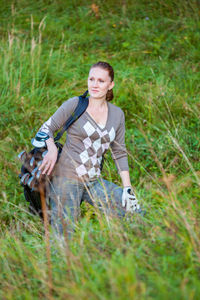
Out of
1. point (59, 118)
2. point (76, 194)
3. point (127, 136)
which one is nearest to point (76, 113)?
point (59, 118)

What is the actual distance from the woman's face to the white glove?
0.78 m

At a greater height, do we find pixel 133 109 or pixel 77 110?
pixel 77 110

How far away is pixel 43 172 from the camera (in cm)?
278

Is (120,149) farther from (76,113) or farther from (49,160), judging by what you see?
(49,160)

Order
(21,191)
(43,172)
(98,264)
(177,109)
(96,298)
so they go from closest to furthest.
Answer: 1. (96,298)
2. (98,264)
3. (43,172)
4. (21,191)
5. (177,109)

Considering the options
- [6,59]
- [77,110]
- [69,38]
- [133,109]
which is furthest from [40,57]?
[77,110]

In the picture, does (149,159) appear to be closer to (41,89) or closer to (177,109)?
(177,109)

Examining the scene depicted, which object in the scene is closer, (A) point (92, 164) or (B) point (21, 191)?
(A) point (92, 164)

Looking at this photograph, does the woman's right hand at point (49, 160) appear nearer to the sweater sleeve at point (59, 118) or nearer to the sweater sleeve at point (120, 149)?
the sweater sleeve at point (59, 118)

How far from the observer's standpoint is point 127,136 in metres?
4.58

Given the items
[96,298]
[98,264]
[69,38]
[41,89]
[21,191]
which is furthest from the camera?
[69,38]

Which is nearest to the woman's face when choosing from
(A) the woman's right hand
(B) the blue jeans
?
(A) the woman's right hand

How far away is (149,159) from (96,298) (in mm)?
2699

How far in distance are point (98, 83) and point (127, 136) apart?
1775 millimetres
